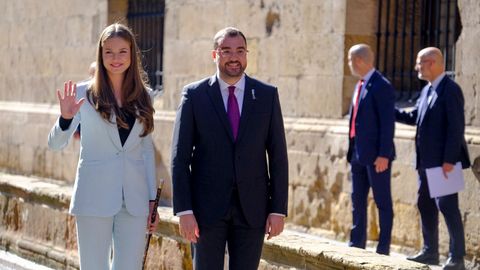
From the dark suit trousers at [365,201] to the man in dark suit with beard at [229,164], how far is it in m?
3.38

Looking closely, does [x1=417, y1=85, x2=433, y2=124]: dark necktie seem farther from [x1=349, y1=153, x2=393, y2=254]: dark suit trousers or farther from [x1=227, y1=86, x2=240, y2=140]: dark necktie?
[x1=227, y1=86, x2=240, y2=140]: dark necktie

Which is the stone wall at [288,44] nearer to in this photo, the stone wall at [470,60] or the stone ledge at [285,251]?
the stone wall at [470,60]

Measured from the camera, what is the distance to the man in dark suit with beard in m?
5.51

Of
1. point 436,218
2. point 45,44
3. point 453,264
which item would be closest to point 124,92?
point 453,264

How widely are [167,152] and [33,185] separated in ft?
13.7

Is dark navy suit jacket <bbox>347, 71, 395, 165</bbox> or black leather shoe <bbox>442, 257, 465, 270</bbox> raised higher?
dark navy suit jacket <bbox>347, 71, 395, 165</bbox>

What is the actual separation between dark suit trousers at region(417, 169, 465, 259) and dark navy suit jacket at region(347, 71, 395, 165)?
1.25ft

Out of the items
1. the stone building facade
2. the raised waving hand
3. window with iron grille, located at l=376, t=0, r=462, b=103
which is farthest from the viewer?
window with iron grille, located at l=376, t=0, r=462, b=103

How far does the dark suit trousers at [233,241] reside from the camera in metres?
5.53

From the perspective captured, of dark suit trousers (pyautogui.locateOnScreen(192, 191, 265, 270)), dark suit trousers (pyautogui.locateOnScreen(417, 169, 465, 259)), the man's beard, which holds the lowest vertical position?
dark suit trousers (pyautogui.locateOnScreen(417, 169, 465, 259))

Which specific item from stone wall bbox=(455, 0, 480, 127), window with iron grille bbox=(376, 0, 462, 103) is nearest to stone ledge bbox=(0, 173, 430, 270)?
stone wall bbox=(455, 0, 480, 127)

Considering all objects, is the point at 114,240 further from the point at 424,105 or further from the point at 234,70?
the point at 424,105

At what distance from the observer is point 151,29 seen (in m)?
14.2

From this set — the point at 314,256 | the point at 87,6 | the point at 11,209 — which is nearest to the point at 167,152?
the point at 87,6
